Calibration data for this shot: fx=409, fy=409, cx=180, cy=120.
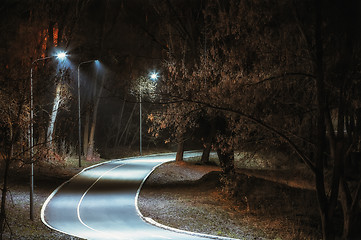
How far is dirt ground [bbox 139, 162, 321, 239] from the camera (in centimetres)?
1675

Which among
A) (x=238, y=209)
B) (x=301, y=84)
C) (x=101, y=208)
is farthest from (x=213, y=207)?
(x=301, y=84)

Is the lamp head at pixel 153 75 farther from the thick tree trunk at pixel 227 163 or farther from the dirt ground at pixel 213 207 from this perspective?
the thick tree trunk at pixel 227 163

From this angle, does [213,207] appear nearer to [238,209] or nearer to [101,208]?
[238,209]

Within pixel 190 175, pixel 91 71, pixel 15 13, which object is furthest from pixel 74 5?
pixel 190 175

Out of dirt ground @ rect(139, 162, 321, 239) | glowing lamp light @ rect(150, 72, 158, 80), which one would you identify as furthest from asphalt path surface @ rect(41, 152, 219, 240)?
glowing lamp light @ rect(150, 72, 158, 80)

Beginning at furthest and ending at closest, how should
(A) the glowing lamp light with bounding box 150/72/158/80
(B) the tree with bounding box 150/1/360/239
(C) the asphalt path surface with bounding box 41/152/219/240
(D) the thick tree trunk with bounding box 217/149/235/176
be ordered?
(A) the glowing lamp light with bounding box 150/72/158/80 → (D) the thick tree trunk with bounding box 217/149/235/176 → (C) the asphalt path surface with bounding box 41/152/219/240 → (B) the tree with bounding box 150/1/360/239

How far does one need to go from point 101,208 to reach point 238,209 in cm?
684

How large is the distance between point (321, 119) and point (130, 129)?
47086 mm

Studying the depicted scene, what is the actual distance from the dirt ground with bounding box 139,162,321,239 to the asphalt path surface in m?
0.93

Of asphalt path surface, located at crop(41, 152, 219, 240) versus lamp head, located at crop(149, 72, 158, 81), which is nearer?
asphalt path surface, located at crop(41, 152, 219, 240)

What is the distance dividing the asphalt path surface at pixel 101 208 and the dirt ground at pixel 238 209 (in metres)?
0.93

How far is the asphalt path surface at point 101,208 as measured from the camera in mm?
15992

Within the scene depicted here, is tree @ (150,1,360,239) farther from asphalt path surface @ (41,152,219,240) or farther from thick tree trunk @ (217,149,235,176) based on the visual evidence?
thick tree trunk @ (217,149,235,176)

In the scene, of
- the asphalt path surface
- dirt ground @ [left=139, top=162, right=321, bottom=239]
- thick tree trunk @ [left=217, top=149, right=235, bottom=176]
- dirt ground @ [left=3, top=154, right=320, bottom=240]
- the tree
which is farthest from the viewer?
thick tree trunk @ [left=217, top=149, right=235, bottom=176]
